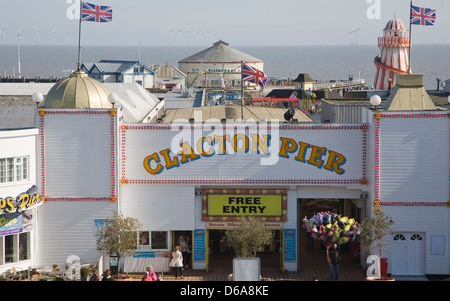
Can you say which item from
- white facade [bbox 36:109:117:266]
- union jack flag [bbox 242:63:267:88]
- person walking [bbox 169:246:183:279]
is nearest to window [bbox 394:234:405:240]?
person walking [bbox 169:246:183:279]

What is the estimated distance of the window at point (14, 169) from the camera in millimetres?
27608

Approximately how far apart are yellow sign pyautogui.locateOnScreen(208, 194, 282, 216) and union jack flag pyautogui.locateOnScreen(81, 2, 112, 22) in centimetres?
1069

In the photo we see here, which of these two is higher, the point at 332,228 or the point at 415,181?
the point at 415,181

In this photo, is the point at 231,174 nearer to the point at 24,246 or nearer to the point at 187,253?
the point at 187,253

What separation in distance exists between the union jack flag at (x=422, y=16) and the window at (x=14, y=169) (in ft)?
78.2

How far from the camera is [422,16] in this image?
4444cm

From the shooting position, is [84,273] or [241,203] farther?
[241,203]

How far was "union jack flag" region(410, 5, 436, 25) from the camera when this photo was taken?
143 feet

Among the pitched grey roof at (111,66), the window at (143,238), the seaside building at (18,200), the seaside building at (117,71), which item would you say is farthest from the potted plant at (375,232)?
the pitched grey roof at (111,66)

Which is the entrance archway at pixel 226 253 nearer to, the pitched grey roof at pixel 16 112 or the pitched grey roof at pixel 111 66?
the pitched grey roof at pixel 16 112

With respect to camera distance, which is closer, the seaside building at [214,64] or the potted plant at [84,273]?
the potted plant at [84,273]

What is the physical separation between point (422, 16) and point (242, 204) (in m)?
20.2

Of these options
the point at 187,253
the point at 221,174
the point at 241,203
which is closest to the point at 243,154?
the point at 221,174
